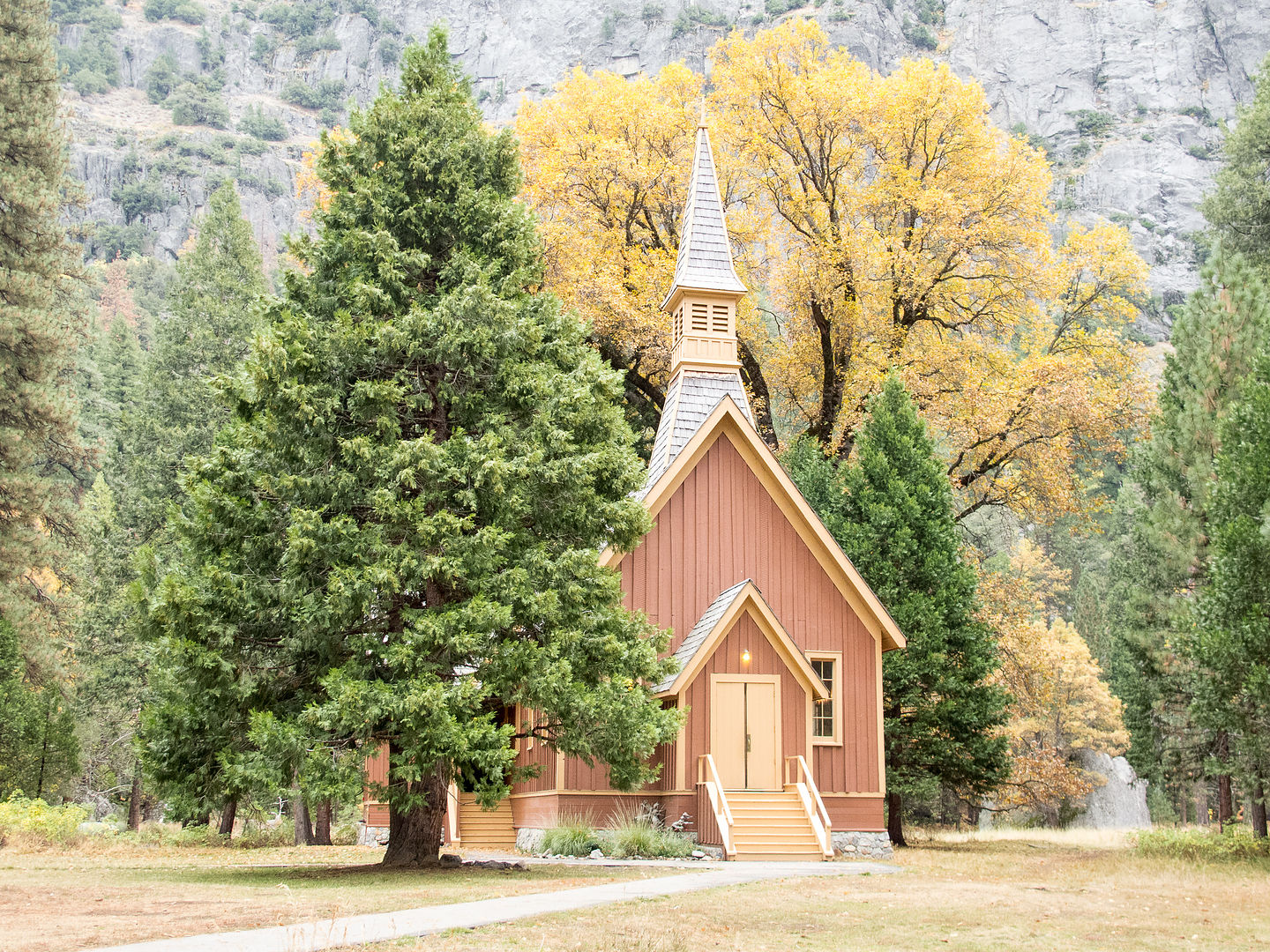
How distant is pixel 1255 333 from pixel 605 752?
54.6 feet

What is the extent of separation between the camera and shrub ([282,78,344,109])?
554 ft

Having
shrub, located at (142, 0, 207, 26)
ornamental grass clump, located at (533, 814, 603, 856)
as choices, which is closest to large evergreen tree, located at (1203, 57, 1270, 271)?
ornamental grass clump, located at (533, 814, 603, 856)

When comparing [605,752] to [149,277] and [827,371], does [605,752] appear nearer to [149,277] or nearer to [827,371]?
[827,371]

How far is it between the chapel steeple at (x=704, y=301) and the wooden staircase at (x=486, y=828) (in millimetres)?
9888

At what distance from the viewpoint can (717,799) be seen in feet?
58.1

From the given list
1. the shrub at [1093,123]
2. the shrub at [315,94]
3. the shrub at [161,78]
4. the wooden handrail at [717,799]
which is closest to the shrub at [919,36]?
the shrub at [1093,123]

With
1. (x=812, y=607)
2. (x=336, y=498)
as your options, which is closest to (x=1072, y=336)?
(x=812, y=607)

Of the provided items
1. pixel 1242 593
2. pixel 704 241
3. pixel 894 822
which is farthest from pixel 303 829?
pixel 1242 593

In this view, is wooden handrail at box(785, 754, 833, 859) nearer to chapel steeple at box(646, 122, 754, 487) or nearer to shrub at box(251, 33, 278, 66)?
chapel steeple at box(646, 122, 754, 487)

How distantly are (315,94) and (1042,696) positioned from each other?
547 ft

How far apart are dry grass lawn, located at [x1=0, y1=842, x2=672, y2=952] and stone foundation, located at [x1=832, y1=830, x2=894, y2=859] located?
626 cm

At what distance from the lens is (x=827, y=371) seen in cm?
2942

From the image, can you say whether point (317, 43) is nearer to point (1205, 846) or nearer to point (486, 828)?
point (486, 828)

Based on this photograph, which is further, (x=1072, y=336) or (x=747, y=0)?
(x=747, y=0)
